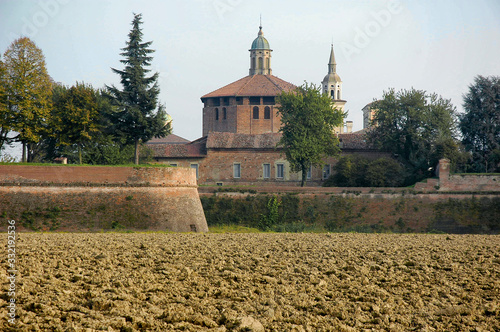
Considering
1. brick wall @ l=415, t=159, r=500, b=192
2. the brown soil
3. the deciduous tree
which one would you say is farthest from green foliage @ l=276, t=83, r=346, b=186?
the brown soil

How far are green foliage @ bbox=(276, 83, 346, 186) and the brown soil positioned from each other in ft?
56.5

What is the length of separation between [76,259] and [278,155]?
25083 mm

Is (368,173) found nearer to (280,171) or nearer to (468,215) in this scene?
(468,215)

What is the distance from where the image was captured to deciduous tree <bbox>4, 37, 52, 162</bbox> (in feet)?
93.8

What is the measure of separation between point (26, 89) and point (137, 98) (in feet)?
17.8

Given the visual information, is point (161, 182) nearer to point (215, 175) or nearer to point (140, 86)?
point (140, 86)

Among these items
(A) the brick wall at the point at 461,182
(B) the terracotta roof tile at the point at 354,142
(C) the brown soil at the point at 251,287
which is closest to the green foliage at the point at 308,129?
(B) the terracotta roof tile at the point at 354,142

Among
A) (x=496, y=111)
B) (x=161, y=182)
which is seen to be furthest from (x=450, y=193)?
(x=161, y=182)

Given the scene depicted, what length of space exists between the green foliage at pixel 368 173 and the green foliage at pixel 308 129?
184cm

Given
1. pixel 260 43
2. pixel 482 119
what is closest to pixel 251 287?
pixel 482 119

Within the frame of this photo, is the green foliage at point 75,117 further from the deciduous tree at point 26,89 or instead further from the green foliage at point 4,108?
the green foliage at point 4,108

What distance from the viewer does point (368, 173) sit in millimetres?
33469

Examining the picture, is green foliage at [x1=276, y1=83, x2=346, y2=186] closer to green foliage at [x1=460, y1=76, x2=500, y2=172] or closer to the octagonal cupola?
green foliage at [x1=460, y1=76, x2=500, y2=172]

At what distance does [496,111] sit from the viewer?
38375 millimetres
